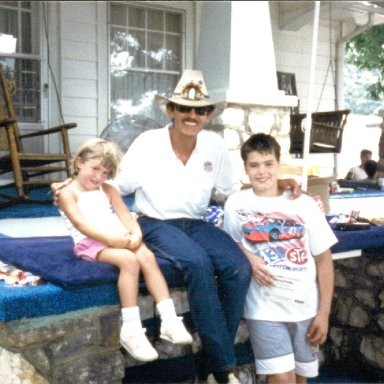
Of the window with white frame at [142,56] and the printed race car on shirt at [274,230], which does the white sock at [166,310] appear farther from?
the window with white frame at [142,56]

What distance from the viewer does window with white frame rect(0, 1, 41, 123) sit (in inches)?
241

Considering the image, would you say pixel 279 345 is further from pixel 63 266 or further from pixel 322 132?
pixel 322 132

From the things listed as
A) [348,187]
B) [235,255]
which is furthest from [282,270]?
[348,187]

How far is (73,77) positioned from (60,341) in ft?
15.4

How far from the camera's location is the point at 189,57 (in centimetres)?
719

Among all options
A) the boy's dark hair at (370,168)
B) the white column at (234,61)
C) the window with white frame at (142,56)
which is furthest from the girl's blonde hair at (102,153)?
the boy's dark hair at (370,168)

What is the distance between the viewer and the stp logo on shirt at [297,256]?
2430 millimetres

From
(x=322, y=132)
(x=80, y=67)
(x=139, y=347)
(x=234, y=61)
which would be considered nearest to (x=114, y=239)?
(x=139, y=347)

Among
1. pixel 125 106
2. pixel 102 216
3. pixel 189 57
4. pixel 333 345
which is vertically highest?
pixel 189 57

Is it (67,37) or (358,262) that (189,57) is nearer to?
(67,37)

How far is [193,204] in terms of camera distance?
8.91 ft

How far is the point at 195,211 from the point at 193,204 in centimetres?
5

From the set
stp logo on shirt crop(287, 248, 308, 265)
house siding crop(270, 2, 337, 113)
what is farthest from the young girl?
house siding crop(270, 2, 337, 113)

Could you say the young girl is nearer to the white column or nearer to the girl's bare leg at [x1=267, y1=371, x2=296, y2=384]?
the girl's bare leg at [x1=267, y1=371, x2=296, y2=384]
